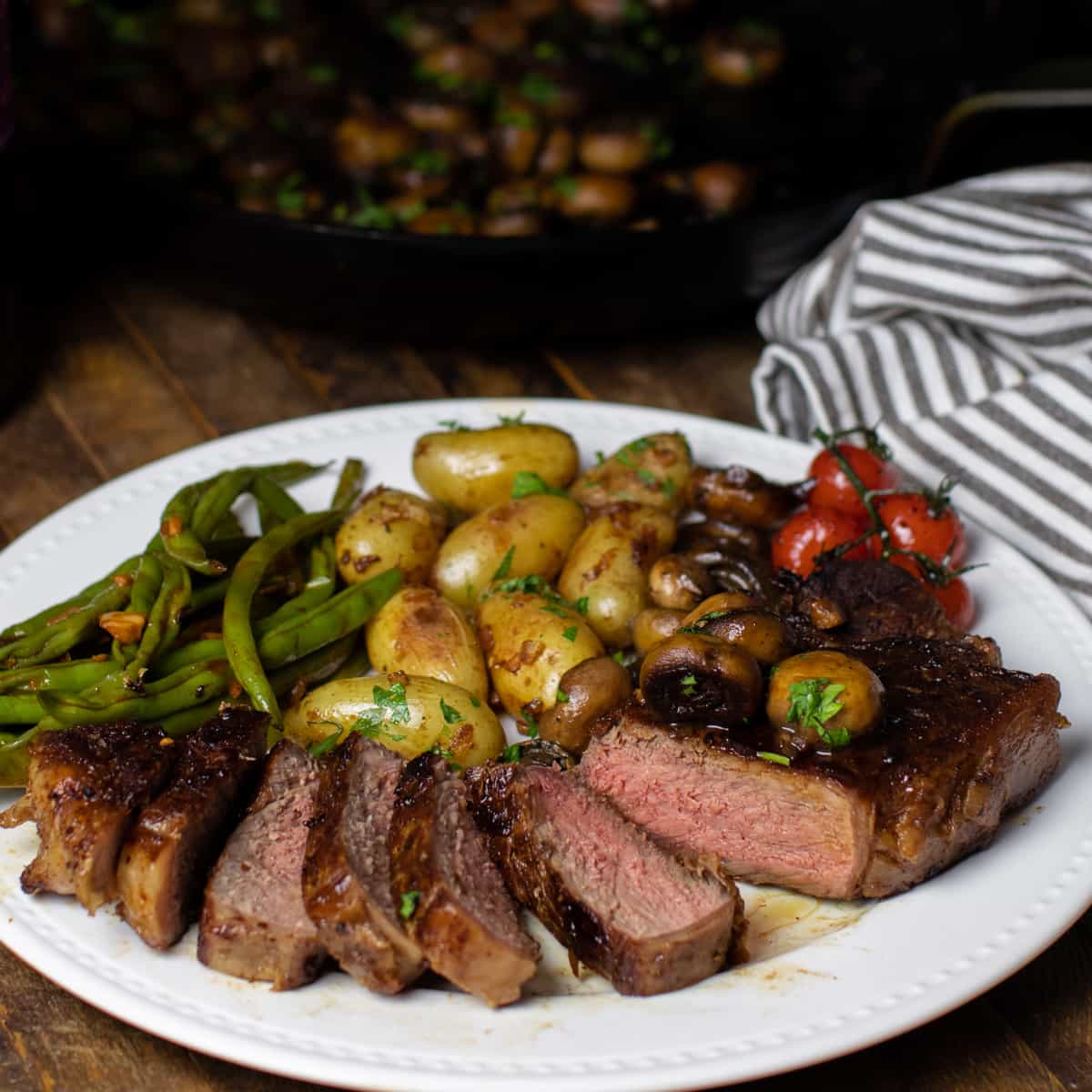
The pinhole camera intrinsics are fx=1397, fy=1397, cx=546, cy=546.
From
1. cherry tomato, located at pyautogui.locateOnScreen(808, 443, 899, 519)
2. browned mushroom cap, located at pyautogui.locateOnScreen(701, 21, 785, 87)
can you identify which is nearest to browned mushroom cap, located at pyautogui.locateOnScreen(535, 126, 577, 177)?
browned mushroom cap, located at pyautogui.locateOnScreen(701, 21, 785, 87)

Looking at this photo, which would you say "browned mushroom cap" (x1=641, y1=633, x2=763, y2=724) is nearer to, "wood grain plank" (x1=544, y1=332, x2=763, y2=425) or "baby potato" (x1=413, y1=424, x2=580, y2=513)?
"baby potato" (x1=413, y1=424, x2=580, y2=513)

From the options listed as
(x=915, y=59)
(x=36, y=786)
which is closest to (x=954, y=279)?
(x=915, y=59)

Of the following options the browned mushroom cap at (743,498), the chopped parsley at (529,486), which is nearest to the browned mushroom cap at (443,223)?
the chopped parsley at (529,486)

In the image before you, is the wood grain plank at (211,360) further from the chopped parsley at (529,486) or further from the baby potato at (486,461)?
the chopped parsley at (529,486)

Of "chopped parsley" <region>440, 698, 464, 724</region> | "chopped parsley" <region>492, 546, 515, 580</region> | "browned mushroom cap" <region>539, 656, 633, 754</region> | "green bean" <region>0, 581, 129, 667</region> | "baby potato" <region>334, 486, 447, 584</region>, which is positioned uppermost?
"green bean" <region>0, 581, 129, 667</region>

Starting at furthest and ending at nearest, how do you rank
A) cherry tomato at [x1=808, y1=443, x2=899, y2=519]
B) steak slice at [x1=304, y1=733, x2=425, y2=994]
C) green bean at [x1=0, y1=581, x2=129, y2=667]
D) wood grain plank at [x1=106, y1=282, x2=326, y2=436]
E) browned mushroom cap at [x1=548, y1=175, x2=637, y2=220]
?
1. wood grain plank at [x1=106, y1=282, x2=326, y2=436]
2. browned mushroom cap at [x1=548, y1=175, x2=637, y2=220]
3. cherry tomato at [x1=808, y1=443, x2=899, y2=519]
4. green bean at [x1=0, y1=581, x2=129, y2=667]
5. steak slice at [x1=304, y1=733, x2=425, y2=994]

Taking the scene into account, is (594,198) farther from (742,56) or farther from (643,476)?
(643,476)
